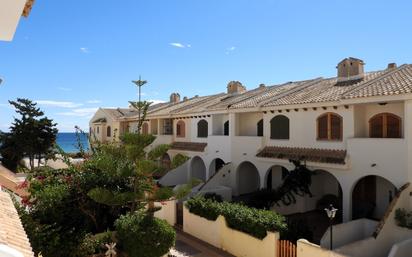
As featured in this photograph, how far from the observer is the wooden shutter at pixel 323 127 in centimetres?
1677

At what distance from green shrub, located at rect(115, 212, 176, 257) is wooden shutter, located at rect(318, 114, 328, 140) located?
9.53 m

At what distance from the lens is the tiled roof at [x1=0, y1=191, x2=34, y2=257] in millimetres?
4023

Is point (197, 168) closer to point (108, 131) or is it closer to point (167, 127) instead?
point (167, 127)

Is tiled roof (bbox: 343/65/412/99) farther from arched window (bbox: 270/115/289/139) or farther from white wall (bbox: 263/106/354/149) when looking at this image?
arched window (bbox: 270/115/289/139)

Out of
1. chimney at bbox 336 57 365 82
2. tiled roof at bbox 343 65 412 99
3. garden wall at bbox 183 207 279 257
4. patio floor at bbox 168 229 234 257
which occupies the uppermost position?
chimney at bbox 336 57 365 82

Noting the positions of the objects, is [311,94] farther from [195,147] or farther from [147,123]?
[147,123]

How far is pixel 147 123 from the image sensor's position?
33594 millimetres

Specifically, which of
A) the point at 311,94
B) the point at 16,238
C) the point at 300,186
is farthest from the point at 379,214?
the point at 16,238

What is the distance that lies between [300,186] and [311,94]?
565 cm

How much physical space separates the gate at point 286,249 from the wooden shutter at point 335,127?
267 inches

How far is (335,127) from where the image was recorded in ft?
53.7

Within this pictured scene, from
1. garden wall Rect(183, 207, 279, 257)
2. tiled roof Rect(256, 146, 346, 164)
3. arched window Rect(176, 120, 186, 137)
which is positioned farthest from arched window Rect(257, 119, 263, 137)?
arched window Rect(176, 120, 186, 137)

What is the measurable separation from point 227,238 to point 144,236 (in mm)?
4379

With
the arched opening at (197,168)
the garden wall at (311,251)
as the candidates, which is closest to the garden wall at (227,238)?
the garden wall at (311,251)
